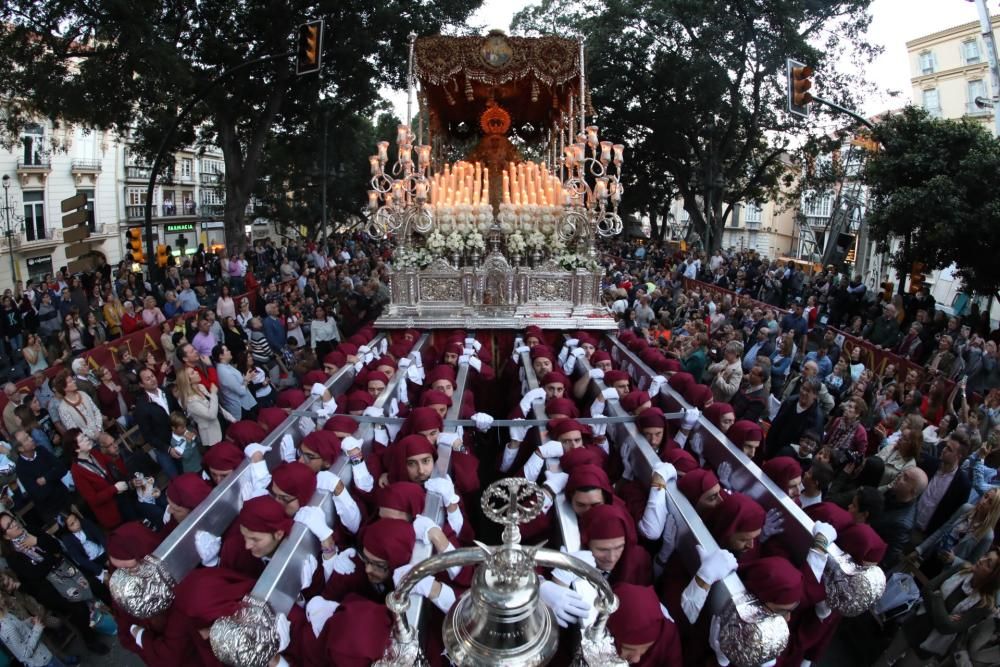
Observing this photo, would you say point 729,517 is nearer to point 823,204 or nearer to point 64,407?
point 64,407

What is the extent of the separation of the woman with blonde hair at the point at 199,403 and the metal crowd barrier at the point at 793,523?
17.6ft

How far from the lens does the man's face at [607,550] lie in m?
3.60

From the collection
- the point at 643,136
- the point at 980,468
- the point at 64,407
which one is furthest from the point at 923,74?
the point at 64,407

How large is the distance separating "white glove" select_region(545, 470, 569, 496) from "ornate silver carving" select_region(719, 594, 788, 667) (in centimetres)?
165

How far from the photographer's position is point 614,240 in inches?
1394

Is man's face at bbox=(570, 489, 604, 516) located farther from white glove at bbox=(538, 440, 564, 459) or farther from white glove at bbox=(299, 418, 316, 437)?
white glove at bbox=(299, 418, 316, 437)

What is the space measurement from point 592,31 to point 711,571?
87.2ft

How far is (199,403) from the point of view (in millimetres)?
7172

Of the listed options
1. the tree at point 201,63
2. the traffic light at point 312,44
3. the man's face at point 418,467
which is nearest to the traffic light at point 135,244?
the tree at point 201,63

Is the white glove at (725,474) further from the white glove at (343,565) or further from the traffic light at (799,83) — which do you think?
the traffic light at (799,83)

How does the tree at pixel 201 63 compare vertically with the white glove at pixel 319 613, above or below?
above

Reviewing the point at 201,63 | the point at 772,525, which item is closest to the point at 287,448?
the point at 772,525

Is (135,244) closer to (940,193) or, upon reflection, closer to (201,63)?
(201,63)

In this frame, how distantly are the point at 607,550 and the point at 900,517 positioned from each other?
2977 mm
